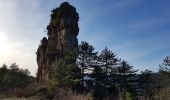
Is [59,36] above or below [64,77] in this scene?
above

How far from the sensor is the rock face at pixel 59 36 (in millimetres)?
52156

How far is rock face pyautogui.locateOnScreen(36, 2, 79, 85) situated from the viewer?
52156 millimetres

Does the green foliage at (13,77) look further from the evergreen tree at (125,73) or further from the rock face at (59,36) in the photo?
the evergreen tree at (125,73)

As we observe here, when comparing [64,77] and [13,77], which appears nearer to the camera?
[64,77]

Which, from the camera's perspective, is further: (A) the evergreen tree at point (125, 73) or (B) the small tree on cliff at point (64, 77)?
(A) the evergreen tree at point (125, 73)

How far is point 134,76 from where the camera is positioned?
63.4 meters

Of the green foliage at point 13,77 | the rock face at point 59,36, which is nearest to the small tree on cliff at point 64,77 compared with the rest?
the green foliage at point 13,77

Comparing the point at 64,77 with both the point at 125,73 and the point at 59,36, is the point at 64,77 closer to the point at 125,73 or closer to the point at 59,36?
the point at 59,36

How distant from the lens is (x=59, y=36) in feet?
179

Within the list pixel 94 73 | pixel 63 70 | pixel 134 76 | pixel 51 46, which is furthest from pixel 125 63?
pixel 63 70


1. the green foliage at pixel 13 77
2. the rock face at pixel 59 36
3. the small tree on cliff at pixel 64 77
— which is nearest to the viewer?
the small tree on cliff at pixel 64 77

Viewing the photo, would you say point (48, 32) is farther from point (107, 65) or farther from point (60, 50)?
point (107, 65)

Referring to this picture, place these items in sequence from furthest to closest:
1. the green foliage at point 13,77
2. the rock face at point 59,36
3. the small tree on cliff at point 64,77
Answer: the rock face at point 59,36 < the green foliage at point 13,77 < the small tree on cliff at point 64,77

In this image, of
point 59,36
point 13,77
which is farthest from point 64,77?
point 59,36
